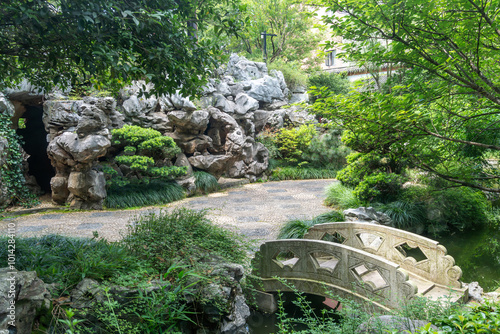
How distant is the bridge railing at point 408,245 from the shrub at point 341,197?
276 cm

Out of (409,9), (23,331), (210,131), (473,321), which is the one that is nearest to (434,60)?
(409,9)

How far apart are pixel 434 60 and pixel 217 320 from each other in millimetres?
3201

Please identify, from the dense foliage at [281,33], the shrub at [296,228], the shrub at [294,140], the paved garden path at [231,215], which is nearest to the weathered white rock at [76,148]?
the paved garden path at [231,215]

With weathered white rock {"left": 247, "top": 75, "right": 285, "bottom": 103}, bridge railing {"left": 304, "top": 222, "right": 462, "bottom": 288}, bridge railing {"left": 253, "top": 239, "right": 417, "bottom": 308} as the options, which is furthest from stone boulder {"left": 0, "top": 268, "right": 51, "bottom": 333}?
weathered white rock {"left": 247, "top": 75, "right": 285, "bottom": 103}

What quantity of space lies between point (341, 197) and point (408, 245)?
4.37 metres

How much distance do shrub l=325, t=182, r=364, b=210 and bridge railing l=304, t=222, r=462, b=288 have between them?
109 inches

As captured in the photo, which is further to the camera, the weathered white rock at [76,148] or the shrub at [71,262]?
the weathered white rock at [76,148]

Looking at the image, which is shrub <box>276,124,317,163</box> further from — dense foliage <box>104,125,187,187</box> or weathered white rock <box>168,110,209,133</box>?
dense foliage <box>104,125,187,187</box>

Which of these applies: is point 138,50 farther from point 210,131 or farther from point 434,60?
point 210,131

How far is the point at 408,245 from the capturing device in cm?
490

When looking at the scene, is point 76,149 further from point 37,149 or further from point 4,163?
point 37,149

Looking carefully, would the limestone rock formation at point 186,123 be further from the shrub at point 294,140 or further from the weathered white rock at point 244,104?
the shrub at point 294,140

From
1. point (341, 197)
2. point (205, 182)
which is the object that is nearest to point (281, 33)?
point (205, 182)

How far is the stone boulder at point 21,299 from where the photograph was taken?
199 centimetres
